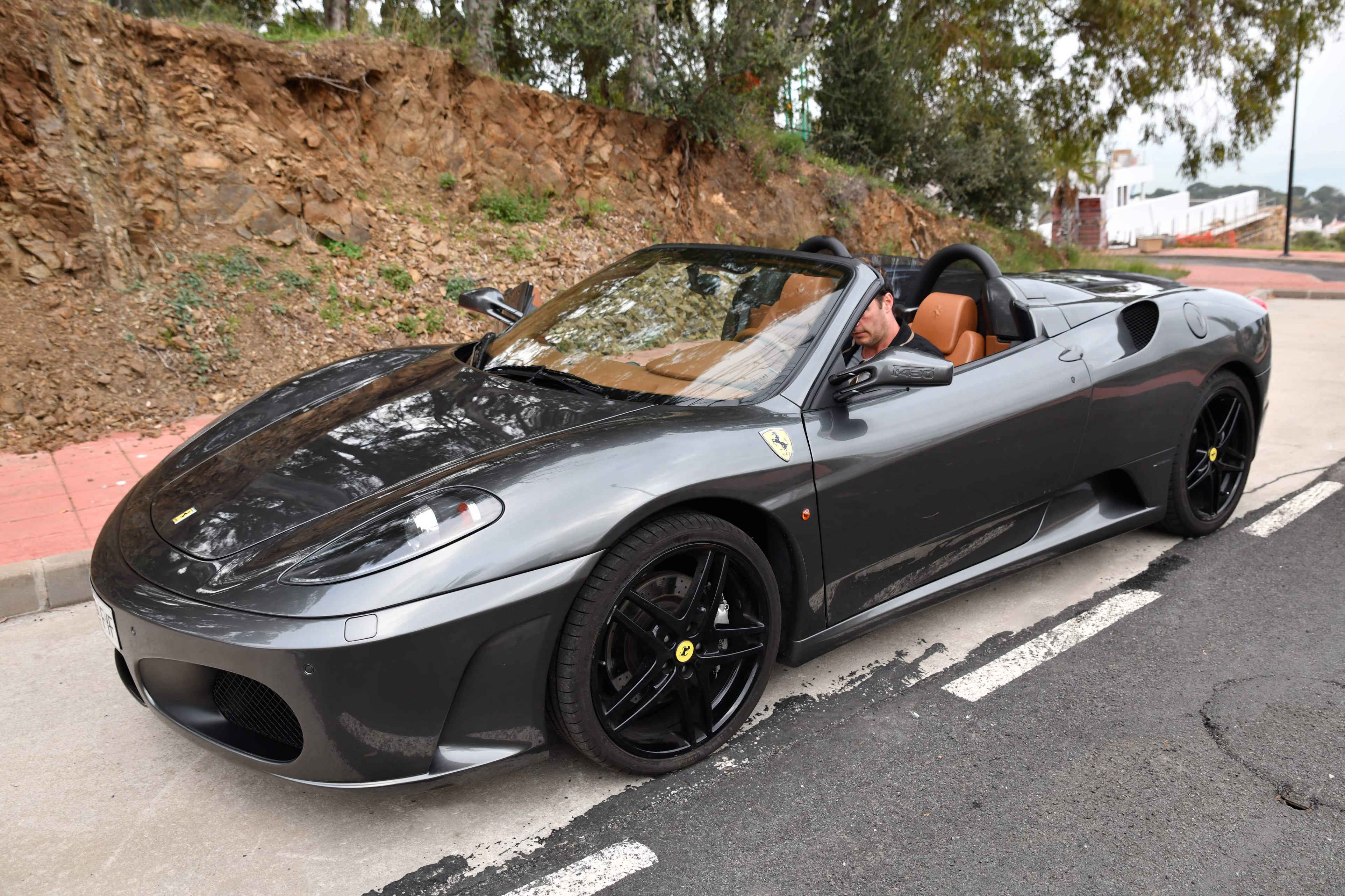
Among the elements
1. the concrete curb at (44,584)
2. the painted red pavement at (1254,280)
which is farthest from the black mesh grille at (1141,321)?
the painted red pavement at (1254,280)

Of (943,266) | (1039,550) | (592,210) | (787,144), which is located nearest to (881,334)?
(1039,550)

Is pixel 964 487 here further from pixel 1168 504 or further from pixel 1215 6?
pixel 1215 6

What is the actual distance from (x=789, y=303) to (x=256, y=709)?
1.89m

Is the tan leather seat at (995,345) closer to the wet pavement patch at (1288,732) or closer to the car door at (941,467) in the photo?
the car door at (941,467)

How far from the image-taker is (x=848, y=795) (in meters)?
2.43

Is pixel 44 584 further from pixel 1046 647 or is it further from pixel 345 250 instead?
pixel 345 250

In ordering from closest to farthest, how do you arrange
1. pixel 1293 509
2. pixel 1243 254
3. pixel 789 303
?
pixel 789 303 → pixel 1293 509 → pixel 1243 254

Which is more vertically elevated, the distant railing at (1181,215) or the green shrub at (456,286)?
the distant railing at (1181,215)

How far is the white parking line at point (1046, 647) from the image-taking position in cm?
296

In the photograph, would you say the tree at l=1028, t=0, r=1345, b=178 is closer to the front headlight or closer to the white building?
the front headlight

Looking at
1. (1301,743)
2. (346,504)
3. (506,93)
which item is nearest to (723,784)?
(346,504)

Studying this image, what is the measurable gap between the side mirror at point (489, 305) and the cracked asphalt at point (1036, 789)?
2.01m

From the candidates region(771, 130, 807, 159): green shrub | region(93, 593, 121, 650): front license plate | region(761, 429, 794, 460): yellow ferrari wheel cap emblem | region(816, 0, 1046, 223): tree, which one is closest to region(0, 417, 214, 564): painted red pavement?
region(93, 593, 121, 650): front license plate

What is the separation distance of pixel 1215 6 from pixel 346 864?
15.8m
